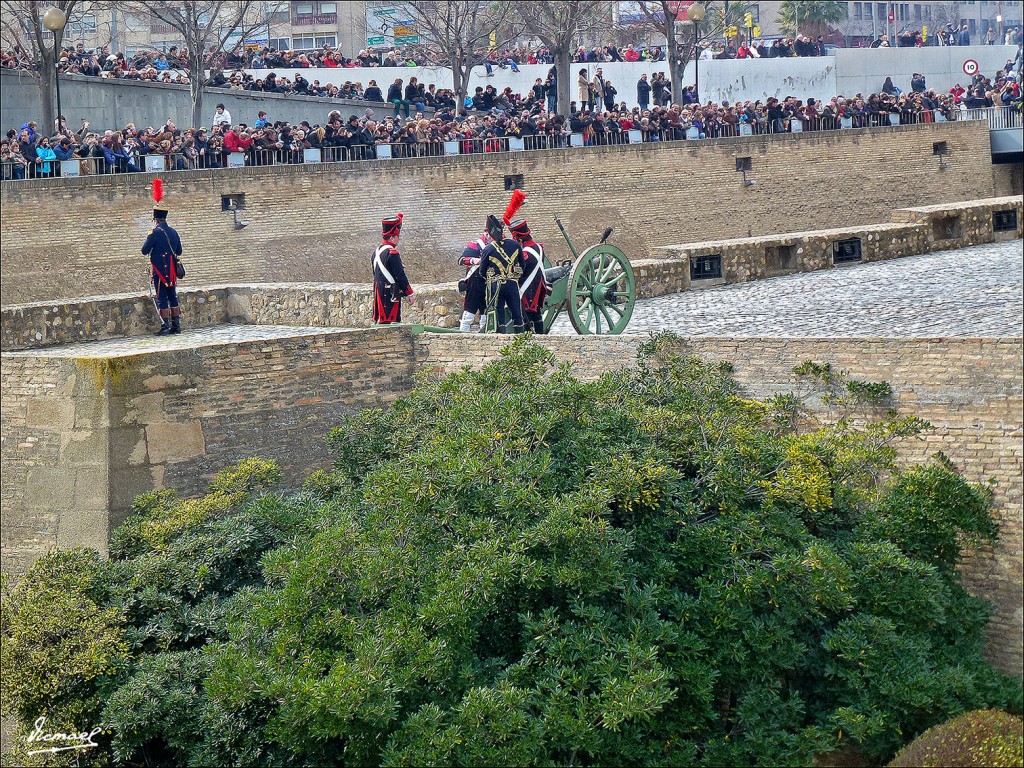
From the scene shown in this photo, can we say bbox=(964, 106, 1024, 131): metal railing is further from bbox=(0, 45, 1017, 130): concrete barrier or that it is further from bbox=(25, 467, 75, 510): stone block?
bbox=(25, 467, 75, 510): stone block

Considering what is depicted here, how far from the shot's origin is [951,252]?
2211 centimetres

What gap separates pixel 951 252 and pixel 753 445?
11592 mm

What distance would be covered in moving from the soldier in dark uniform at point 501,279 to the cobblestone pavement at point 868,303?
1.55 m

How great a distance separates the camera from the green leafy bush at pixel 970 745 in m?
9.55

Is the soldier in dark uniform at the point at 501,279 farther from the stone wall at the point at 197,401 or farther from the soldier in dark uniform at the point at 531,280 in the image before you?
the stone wall at the point at 197,401

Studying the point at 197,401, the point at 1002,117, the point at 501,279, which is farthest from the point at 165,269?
the point at 1002,117

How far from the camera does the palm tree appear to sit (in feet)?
169

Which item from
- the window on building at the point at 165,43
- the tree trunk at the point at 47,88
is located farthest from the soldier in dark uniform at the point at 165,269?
the window on building at the point at 165,43

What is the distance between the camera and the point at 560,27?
33750mm

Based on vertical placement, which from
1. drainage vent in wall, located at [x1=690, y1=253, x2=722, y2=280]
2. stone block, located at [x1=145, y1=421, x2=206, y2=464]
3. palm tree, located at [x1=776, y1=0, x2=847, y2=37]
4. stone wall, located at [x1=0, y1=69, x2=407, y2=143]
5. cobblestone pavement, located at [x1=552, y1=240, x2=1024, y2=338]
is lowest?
stone block, located at [x1=145, y1=421, x2=206, y2=464]

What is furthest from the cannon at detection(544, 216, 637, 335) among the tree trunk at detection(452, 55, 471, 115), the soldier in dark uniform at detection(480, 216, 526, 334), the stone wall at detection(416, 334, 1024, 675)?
the tree trunk at detection(452, 55, 471, 115)

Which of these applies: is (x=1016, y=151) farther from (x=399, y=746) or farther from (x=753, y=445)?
(x=399, y=746)

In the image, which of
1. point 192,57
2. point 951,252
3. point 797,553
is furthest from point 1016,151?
point 797,553

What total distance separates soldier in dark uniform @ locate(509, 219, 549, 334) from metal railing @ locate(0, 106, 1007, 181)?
11417 millimetres
